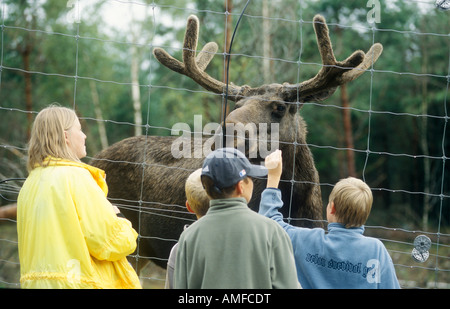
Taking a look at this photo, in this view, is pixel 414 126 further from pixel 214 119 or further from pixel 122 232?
pixel 122 232

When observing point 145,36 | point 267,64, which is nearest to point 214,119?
point 267,64

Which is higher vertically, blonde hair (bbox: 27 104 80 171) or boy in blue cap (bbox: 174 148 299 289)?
blonde hair (bbox: 27 104 80 171)

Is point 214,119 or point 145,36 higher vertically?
point 145,36

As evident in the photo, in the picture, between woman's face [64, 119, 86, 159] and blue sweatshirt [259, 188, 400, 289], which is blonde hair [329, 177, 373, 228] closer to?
blue sweatshirt [259, 188, 400, 289]

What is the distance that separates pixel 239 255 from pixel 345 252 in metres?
0.75

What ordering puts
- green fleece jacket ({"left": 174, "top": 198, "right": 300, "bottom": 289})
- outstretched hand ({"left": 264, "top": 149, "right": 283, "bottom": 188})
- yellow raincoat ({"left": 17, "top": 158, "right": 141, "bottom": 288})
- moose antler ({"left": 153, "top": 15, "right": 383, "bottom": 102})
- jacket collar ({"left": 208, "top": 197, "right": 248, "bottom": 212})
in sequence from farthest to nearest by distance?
moose antler ({"left": 153, "top": 15, "right": 383, "bottom": 102})
outstretched hand ({"left": 264, "top": 149, "right": 283, "bottom": 188})
yellow raincoat ({"left": 17, "top": 158, "right": 141, "bottom": 288})
jacket collar ({"left": 208, "top": 197, "right": 248, "bottom": 212})
green fleece jacket ({"left": 174, "top": 198, "right": 300, "bottom": 289})

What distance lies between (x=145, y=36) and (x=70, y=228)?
18364mm

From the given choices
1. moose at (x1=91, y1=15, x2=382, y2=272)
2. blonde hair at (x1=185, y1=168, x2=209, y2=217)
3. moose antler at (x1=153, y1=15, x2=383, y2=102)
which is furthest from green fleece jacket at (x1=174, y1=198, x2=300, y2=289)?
moose antler at (x1=153, y1=15, x2=383, y2=102)

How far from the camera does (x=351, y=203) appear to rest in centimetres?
295

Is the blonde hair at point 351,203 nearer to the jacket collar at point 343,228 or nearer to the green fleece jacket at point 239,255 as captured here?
the jacket collar at point 343,228

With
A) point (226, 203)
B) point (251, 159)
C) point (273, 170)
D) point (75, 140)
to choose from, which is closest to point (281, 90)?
point (251, 159)

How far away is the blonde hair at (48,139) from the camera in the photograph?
2.90m

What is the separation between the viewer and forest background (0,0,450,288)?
1507 cm

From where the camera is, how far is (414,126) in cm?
1859
